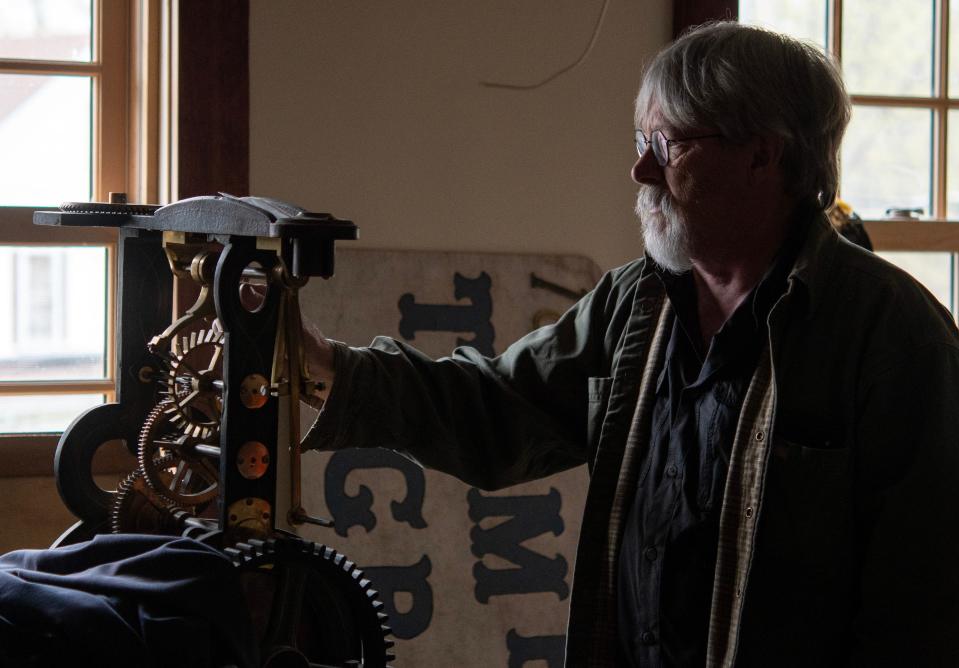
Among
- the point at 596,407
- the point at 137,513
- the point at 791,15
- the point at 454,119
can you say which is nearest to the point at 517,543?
the point at 596,407

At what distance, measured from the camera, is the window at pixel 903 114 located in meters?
2.92

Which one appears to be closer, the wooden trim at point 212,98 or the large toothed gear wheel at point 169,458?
the large toothed gear wheel at point 169,458

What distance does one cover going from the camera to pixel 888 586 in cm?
141

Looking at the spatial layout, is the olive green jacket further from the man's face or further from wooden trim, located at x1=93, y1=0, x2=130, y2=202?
wooden trim, located at x1=93, y1=0, x2=130, y2=202

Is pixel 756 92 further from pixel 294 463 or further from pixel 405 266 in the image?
pixel 405 266

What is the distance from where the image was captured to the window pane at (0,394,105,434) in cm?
229

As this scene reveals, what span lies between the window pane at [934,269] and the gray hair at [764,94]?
1.44 meters

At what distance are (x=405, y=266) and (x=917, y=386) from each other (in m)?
1.20

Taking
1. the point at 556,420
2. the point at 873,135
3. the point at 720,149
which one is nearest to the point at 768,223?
the point at 720,149

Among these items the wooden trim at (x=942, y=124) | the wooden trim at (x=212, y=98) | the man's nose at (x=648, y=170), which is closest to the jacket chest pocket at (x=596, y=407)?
the man's nose at (x=648, y=170)

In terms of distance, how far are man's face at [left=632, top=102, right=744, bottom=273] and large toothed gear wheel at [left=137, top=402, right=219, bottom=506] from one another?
0.71 metres

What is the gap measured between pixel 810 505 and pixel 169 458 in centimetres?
83

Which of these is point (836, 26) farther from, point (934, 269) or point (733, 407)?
point (733, 407)

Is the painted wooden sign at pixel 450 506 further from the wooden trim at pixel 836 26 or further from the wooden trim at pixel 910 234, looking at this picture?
the wooden trim at pixel 836 26
